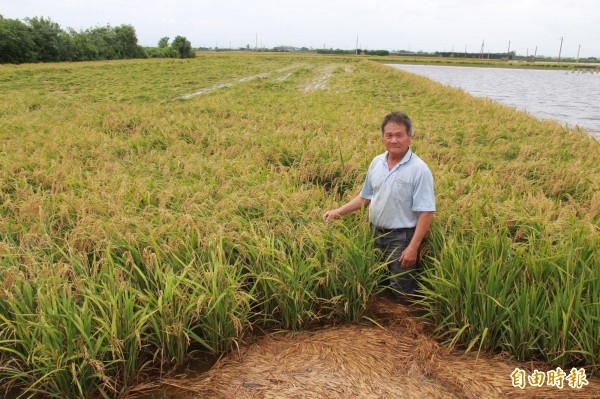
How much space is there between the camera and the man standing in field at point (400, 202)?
2.81 metres

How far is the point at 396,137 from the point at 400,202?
48 centimetres

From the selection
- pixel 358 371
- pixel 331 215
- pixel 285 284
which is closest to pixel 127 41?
pixel 331 215

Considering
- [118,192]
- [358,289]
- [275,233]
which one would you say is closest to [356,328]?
[358,289]

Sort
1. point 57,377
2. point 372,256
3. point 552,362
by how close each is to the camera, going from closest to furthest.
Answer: point 57,377
point 552,362
point 372,256

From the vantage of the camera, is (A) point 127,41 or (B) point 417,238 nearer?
(B) point 417,238

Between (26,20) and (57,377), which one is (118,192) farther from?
(26,20)

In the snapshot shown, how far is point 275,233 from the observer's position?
3188mm

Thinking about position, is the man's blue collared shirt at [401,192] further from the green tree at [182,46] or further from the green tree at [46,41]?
the green tree at [182,46]

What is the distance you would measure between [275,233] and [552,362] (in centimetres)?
200

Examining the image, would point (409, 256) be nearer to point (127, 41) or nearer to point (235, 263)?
point (235, 263)

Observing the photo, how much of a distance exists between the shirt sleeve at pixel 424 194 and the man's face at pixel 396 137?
0.76ft

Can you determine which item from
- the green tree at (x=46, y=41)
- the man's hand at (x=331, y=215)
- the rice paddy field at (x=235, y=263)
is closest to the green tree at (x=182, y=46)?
the green tree at (x=46, y=41)

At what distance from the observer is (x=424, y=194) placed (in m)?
2.81

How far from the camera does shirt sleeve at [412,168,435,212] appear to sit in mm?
2801
